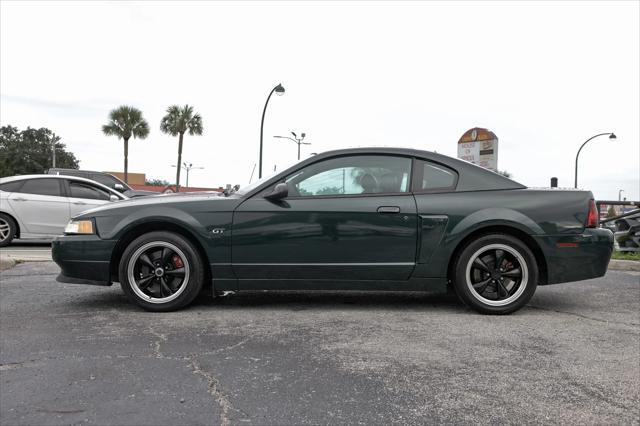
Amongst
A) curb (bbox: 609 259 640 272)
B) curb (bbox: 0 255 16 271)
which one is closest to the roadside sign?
curb (bbox: 609 259 640 272)

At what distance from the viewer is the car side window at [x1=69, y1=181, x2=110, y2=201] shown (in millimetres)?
9516

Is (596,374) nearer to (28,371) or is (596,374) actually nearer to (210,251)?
(210,251)

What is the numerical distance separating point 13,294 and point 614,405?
15.9 ft

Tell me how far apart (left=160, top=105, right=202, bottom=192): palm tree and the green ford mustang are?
3805cm

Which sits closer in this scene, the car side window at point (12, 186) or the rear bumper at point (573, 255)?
the rear bumper at point (573, 255)

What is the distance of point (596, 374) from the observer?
274cm

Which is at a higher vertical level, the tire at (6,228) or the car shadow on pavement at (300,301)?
the tire at (6,228)

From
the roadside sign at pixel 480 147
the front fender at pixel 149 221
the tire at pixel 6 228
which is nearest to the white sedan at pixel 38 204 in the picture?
the tire at pixel 6 228

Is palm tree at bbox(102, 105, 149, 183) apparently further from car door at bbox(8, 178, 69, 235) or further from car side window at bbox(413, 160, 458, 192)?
car side window at bbox(413, 160, 458, 192)

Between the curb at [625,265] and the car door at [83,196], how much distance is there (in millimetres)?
8812

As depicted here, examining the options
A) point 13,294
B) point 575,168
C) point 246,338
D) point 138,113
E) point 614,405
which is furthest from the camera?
point 138,113

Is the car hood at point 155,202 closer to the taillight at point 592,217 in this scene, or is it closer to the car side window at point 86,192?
the taillight at point 592,217

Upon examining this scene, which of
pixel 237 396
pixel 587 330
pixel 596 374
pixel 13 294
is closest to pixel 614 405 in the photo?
pixel 596 374

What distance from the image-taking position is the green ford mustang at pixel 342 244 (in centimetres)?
404
